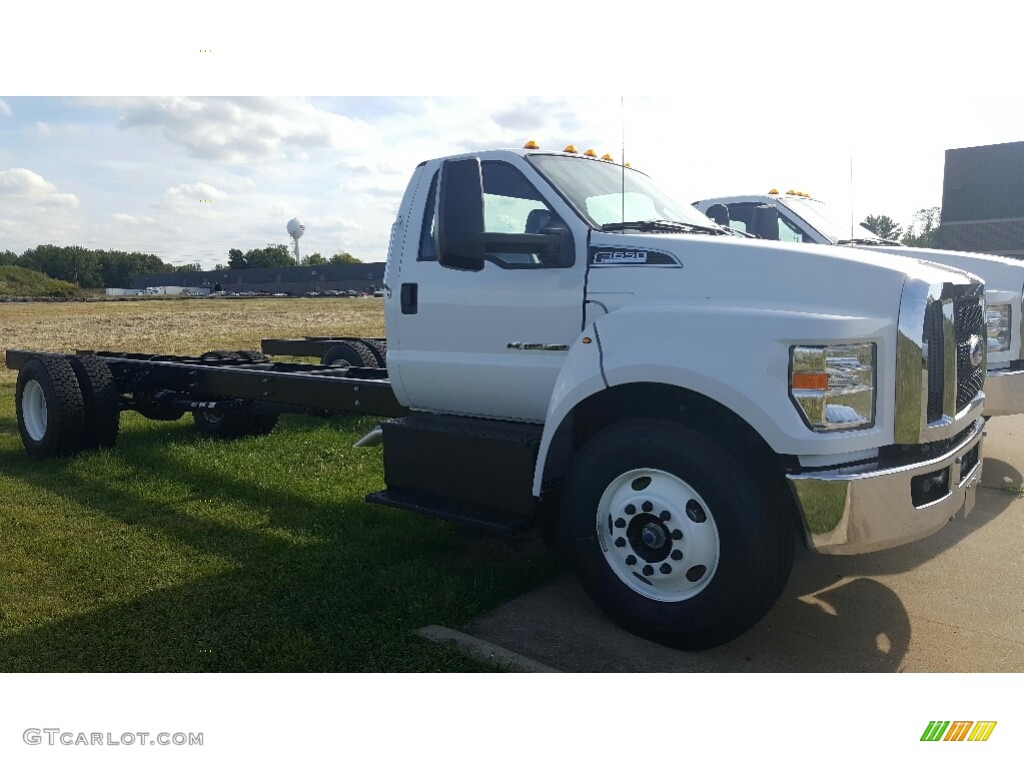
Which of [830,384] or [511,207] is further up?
[511,207]

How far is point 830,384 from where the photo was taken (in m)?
3.20

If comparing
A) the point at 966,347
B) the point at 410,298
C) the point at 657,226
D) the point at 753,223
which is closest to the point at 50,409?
the point at 410,298

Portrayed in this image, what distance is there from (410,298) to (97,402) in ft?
12.9

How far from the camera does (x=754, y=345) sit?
3.26 metres

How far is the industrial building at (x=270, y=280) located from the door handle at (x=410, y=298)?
683 inches

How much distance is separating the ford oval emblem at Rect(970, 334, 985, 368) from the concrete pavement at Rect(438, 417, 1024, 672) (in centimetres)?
71

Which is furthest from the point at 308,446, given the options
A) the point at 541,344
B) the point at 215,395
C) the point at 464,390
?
the point at 541,344

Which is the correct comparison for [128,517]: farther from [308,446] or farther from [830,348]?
[830,348]

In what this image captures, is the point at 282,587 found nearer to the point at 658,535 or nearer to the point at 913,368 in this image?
the point at 658,535

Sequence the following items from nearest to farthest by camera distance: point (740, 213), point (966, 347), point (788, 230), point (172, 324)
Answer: point (966, 347) < point (788, 230) < point (740, 213) < point (172, 324)

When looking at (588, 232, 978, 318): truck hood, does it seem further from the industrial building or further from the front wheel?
the industrial building

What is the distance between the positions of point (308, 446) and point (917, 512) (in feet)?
18.2

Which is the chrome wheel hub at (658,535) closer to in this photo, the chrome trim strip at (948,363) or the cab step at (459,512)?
the cab step at (459,512)

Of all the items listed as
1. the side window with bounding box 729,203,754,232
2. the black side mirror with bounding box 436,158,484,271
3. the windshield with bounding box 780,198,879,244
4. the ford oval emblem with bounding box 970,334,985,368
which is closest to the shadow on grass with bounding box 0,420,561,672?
the black side mirror with bounding box 436,158,484,271
